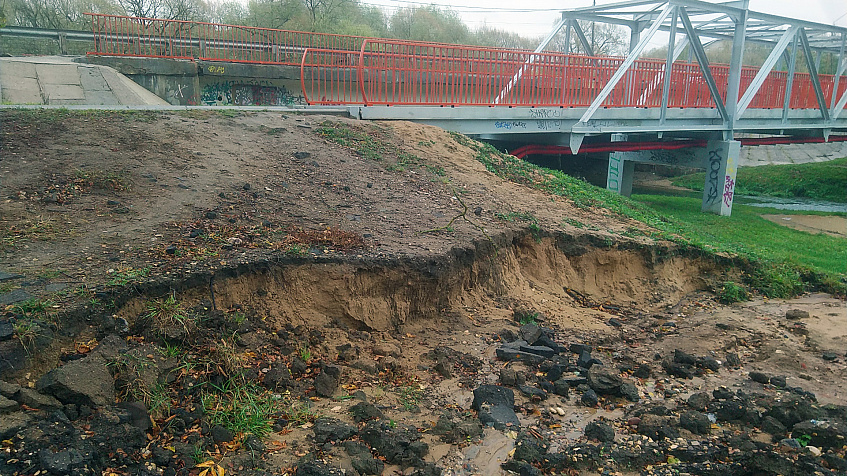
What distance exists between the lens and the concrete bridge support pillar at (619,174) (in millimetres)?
20906

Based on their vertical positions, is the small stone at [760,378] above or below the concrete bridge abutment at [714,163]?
below

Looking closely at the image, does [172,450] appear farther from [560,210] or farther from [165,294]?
[560,210]

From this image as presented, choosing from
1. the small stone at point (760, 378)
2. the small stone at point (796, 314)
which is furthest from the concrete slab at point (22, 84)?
the small stone at point (796, 314)

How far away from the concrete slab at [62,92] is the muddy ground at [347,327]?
16.1ft

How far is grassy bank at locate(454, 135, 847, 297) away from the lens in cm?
1042

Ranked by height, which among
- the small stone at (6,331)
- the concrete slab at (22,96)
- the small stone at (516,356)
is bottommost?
the small stone at (516,356)

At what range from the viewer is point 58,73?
13.0 meters

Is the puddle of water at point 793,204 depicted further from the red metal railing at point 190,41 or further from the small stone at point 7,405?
the small stone at point 7,405

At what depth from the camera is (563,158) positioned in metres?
19.8

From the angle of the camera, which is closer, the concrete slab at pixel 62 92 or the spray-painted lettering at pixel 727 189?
the concrete slab at pixel 62 92

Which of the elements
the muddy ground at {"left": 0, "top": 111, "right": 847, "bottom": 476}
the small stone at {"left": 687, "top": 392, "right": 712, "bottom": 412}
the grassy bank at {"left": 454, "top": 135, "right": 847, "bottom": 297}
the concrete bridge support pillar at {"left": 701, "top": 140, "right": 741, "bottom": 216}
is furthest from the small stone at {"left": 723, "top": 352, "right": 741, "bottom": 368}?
the concrete bridge support pillar at {"left": 701, "top": 140, "right": 741, "bottom": 216}

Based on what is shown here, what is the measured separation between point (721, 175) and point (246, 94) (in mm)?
15500

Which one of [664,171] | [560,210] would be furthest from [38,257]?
[664,171]

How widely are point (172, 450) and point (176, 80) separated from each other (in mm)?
14256
